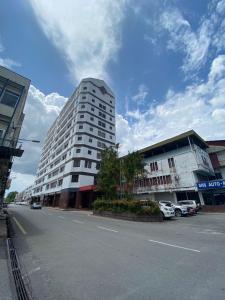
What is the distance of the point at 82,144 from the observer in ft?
141

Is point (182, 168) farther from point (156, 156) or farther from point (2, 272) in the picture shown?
point (2, 272)

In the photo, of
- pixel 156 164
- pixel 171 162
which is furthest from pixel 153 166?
pixel 171 162

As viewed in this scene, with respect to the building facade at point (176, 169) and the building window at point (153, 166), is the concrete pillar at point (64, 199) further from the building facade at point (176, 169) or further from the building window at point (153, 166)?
the building window at point (153, 166)

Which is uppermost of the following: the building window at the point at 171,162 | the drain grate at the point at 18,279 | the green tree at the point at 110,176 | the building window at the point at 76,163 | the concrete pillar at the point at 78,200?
the building window at the point at 76,163

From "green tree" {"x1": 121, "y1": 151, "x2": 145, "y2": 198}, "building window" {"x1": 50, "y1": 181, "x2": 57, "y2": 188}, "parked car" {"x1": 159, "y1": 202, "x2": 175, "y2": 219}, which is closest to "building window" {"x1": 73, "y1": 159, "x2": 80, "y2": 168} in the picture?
"building window" {"x1": 50, "y1": 181, "x2": 57, "y2": 188}

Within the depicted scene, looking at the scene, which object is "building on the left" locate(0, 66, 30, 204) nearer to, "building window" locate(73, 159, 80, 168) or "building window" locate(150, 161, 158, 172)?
"building window" locate(73, 159, 80, 168)

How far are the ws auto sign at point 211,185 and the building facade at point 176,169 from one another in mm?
839

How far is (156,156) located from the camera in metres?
36.4

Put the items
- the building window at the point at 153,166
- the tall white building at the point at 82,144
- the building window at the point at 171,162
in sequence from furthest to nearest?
the tall white building at the point at 82,144, the building window at the point at 153,166, the building window at the point at 171,162

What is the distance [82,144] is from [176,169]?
23777mm

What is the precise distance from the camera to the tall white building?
131 ft

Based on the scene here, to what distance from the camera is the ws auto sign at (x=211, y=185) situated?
2582 cm

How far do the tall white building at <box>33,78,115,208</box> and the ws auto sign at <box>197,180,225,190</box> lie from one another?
20.0m

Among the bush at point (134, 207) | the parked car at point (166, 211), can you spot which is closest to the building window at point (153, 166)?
the bush at point (134, 207)
